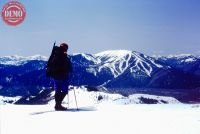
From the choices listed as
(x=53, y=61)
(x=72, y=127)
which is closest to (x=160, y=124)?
A: (x=72, y=127)

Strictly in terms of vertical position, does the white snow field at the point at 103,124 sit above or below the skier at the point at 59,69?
below

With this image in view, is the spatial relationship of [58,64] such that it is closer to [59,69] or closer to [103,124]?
[59,69]

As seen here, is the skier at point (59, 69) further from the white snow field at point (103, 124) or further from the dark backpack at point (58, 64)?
the white snow field at point (103, 124)

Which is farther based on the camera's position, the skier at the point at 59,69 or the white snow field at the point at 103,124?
the skier at the point at 59,69

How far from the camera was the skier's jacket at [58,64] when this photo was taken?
628 inches

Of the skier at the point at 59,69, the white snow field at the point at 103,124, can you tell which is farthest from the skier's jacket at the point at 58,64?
the white snow field at the point at 103,124

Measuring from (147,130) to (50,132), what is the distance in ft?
8.53

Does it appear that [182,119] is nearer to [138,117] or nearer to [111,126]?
[138,117]

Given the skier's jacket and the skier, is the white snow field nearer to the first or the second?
the skier

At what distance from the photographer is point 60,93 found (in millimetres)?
16109

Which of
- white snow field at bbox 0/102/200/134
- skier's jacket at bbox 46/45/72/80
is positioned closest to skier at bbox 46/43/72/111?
skier's jacket at bbox 46/45/72/80

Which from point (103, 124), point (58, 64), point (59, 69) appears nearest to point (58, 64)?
point (58, 64)

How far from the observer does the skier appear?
628 inches

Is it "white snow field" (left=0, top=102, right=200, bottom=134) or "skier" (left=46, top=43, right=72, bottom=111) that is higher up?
"skier" (left=46, top=43, right=72, bottom=111)
